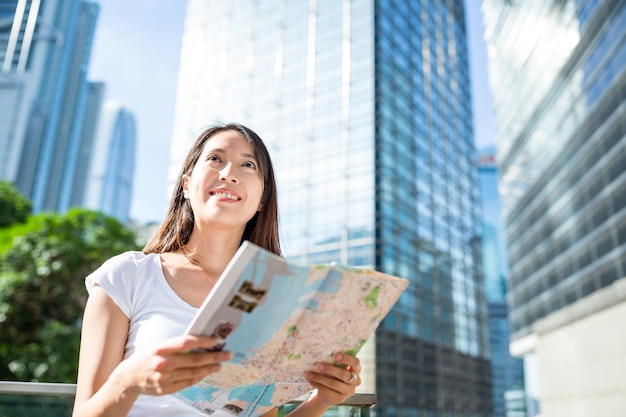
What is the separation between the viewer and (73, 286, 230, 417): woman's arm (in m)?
1.10

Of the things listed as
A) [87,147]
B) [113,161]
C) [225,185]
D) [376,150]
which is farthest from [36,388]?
[113,161]

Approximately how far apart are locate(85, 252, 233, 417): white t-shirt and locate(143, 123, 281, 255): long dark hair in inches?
10.6

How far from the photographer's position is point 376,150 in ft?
114

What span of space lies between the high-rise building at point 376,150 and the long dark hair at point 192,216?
3140cm

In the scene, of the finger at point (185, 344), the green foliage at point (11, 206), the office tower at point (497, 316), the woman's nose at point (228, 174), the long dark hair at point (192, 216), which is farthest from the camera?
the office tower at point (497, 316)

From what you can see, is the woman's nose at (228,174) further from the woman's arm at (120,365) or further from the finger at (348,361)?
the finger at (348,361)

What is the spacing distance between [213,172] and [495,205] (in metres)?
144

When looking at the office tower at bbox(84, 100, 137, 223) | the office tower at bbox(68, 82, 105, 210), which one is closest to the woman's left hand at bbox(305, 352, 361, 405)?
the office tower at bbox(68, 82, 105, 210)

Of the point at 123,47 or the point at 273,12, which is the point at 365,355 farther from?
the point at 123,47

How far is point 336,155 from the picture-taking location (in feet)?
117

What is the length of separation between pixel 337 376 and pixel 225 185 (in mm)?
625

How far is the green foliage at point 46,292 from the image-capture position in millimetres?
13578

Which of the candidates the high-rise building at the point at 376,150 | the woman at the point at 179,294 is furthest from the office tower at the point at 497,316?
the woman at the point at 179,294

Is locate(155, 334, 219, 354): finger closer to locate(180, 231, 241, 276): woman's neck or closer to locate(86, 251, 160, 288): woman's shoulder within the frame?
locate(86, 251, 160, 288): woman's shoulder
